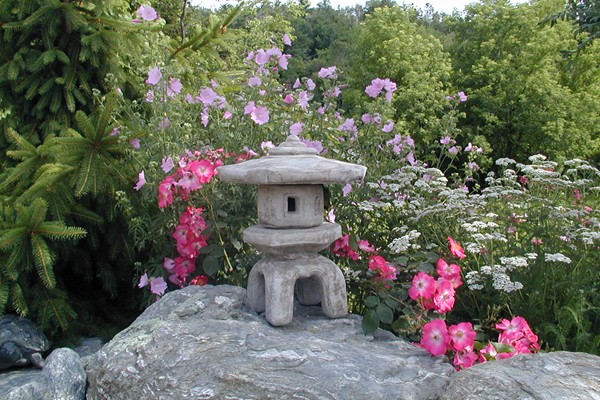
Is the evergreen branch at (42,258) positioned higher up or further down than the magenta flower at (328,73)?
further down

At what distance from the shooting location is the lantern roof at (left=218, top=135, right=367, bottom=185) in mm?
2189

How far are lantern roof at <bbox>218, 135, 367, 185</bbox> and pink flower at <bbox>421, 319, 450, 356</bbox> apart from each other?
68 cm

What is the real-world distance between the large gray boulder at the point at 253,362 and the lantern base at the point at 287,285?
0.06 meters

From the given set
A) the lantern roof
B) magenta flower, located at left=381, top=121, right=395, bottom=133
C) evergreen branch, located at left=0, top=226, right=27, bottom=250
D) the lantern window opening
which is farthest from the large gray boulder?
magenta flower, located at left=381, top=121, right=395, bottom=133

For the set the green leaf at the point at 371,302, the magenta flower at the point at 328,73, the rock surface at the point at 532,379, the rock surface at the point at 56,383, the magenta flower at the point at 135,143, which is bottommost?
the rock surface at the point at 56,383

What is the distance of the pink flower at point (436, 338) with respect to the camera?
7.04 feet

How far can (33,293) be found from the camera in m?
3.06

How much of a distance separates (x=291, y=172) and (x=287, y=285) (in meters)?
0.50

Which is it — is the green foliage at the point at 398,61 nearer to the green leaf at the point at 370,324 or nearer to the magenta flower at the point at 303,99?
the magenta flower at the point at 303,99

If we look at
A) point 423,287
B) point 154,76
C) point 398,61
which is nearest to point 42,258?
point 154,76

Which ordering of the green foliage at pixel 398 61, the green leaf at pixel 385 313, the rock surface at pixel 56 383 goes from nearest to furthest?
the green leaf at pixel 385 313
the rock surface at pixel 56 383
the green foliage at pixel 398 61

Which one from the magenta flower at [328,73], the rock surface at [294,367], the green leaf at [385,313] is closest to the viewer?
the rock surface at [294,367]

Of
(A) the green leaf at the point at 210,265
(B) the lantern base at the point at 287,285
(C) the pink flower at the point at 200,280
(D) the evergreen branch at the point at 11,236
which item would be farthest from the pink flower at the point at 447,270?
(D) the evergreen branch at the point at 11,236

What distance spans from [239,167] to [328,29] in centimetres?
3558
